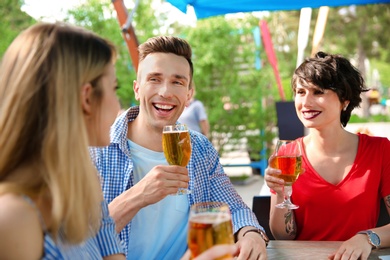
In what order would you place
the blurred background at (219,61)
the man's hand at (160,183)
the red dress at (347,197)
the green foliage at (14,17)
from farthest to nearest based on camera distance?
the green foliage at (14,17) < the blurred background at (219,61) < the red dress at (347,197) < the man's hand at (160,183)

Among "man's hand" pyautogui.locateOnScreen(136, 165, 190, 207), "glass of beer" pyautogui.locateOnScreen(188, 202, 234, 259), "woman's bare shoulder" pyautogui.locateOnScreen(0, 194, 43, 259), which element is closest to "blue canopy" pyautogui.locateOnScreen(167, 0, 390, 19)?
"man's hand" pyautogui.locateOnScreen(136, 165, 190, 207)

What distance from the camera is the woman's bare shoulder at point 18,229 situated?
111cm

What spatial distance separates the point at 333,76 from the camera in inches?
98.4

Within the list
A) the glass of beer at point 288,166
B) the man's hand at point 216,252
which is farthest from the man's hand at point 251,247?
the man's hand at point 216,252

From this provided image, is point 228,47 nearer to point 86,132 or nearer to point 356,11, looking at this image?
point 86,132

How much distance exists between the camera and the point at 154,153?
7.64 ft

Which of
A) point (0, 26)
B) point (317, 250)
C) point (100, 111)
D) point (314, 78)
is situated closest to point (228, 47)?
point (0, 26)

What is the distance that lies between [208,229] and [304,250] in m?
1.02

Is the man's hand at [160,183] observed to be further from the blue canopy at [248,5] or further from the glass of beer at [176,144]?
the blue canopy at [248,5]

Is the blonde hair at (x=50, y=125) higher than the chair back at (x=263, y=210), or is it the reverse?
the blonde hair at (x=50, y=125)

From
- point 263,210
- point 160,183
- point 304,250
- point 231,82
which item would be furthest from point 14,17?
point 304,250

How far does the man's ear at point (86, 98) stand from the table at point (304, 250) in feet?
3.63

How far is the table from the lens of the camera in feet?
6.72

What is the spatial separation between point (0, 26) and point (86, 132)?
27.9 feet
